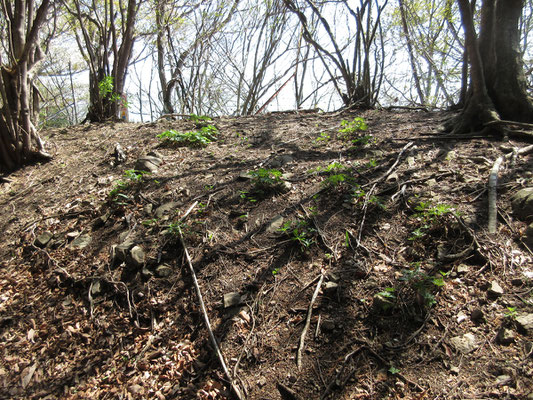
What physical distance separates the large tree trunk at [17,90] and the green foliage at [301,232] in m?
3.81

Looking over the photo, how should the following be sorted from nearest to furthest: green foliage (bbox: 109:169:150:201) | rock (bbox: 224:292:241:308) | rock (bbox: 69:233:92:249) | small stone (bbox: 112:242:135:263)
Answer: rock (bbox: 224:292:241:308) → small stone (bbox: 112:242:135:263) → rock (bbox: 69:233:92:249) → green foliage (bbox: 109:169:150:201)

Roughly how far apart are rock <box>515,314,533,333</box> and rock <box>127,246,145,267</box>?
2.43 m

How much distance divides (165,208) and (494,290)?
2.61m

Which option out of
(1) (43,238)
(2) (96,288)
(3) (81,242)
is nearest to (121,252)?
(2) (96,288)

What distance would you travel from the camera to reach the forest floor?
153 cm

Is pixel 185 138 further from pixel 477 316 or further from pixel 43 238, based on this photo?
pixel 477 316

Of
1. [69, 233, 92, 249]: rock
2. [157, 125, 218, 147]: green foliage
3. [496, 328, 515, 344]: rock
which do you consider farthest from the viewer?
[157, 125, 218, 147]: green foliage

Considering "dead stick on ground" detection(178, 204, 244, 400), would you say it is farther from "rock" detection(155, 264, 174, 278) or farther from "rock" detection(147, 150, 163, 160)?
"rock" detection(147, 150, 163, 160)

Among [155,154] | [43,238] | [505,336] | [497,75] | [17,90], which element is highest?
[17,90]

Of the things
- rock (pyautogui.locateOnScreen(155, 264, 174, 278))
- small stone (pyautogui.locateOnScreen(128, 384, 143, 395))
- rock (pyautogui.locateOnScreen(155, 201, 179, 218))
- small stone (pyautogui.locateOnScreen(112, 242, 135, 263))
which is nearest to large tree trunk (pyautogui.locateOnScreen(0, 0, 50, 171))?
rock (pyautogui.locateOnScreen(155, 201, 179, 218))

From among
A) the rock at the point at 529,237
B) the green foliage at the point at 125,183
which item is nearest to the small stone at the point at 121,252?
the green foliage at the point at 125,183

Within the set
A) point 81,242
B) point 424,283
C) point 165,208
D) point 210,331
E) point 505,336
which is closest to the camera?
point 505,336

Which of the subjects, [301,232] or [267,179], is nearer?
[301,232]

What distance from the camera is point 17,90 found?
3.67 meters
